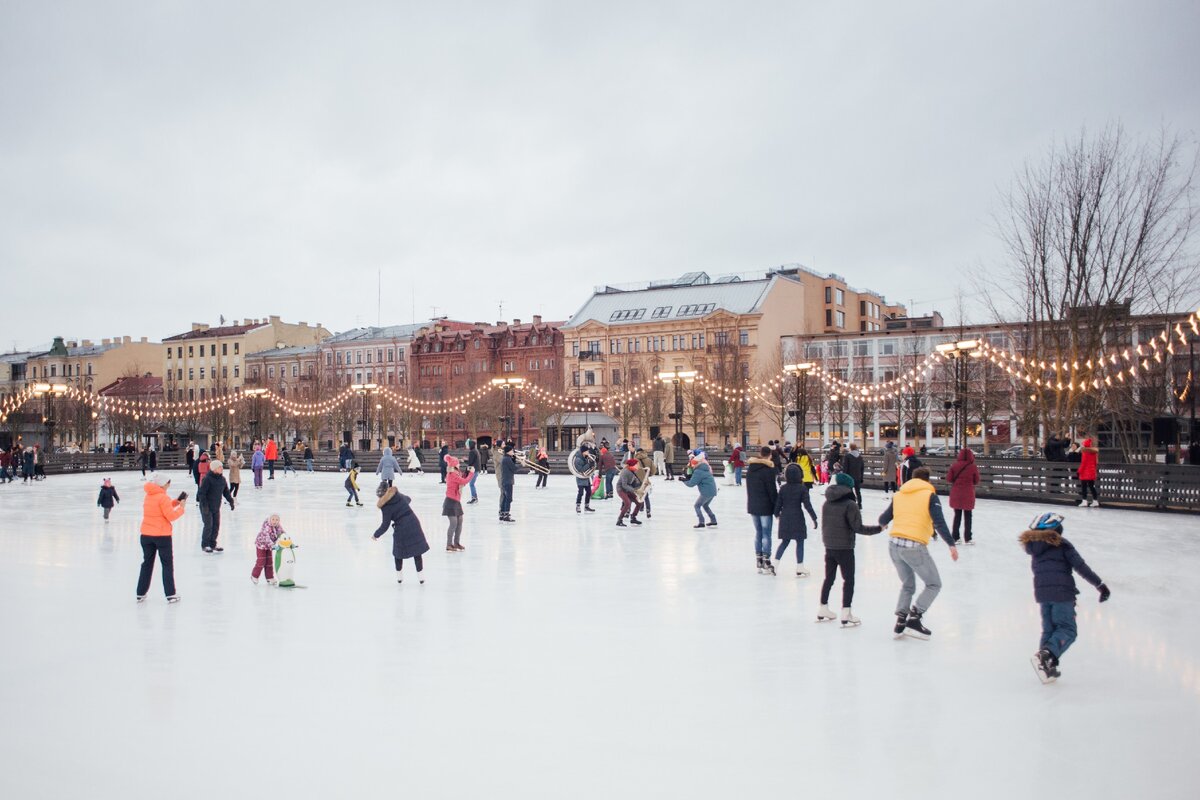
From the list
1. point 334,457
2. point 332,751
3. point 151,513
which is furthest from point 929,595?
point 334,457

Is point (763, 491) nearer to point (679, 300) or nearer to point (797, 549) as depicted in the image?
point (797, 549)

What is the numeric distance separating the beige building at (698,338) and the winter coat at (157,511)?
49.3m

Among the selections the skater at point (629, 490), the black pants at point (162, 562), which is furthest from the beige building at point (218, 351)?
the black pants at point (162, 562)

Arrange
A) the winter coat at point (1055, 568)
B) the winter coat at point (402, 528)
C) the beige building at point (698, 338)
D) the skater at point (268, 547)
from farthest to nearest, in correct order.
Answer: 1. the beige building at point (698, 338)
2. the skater at point (268, 547)
3. the winter coat at point (402, 528)
4. the winter coat at point (1055, 568)

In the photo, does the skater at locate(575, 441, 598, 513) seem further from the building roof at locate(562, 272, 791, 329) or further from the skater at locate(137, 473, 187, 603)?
the building roof at locate(562, 272, 791, 329)

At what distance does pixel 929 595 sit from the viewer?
8352 millimetres

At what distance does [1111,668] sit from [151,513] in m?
9.29

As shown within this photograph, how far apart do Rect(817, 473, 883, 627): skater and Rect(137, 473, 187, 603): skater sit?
678cm

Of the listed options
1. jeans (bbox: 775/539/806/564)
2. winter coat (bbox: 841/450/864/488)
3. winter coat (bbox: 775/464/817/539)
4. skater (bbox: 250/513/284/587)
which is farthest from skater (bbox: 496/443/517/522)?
winter coat (bbox: 775/464/817/539)

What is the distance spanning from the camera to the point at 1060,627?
6.88 m

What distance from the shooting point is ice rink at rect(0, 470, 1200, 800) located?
207 inches

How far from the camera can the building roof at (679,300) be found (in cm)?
7056

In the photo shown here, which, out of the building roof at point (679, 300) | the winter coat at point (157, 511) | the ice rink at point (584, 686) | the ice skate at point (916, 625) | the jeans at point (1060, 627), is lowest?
the ice rink at point (584, 686)

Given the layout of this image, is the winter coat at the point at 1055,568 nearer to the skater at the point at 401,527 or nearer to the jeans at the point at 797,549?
the jeans at the point at 797,549
